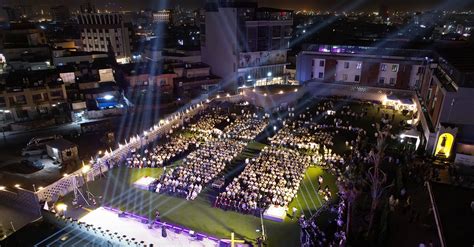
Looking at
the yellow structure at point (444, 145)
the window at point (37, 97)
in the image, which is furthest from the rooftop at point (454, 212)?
the window at point (37, 97)

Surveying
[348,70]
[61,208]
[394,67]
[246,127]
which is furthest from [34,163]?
[394,67]

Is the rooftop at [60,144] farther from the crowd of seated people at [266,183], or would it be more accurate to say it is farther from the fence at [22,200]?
the crowd of seated people at [266,183]

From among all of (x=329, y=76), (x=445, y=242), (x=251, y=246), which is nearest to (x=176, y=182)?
(x=251, y=246)

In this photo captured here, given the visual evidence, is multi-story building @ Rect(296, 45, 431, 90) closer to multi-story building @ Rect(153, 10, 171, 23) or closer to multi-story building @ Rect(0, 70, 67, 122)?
multi-story building @ Rect(0, 70, 67, 122)

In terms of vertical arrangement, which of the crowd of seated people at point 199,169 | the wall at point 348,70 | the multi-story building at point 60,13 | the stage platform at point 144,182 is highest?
the multi-story building at point 60,13

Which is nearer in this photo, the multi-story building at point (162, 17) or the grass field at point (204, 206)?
the grass field at point (204, 206)

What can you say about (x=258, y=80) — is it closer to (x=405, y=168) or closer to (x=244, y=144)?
(x=244, y=144)
